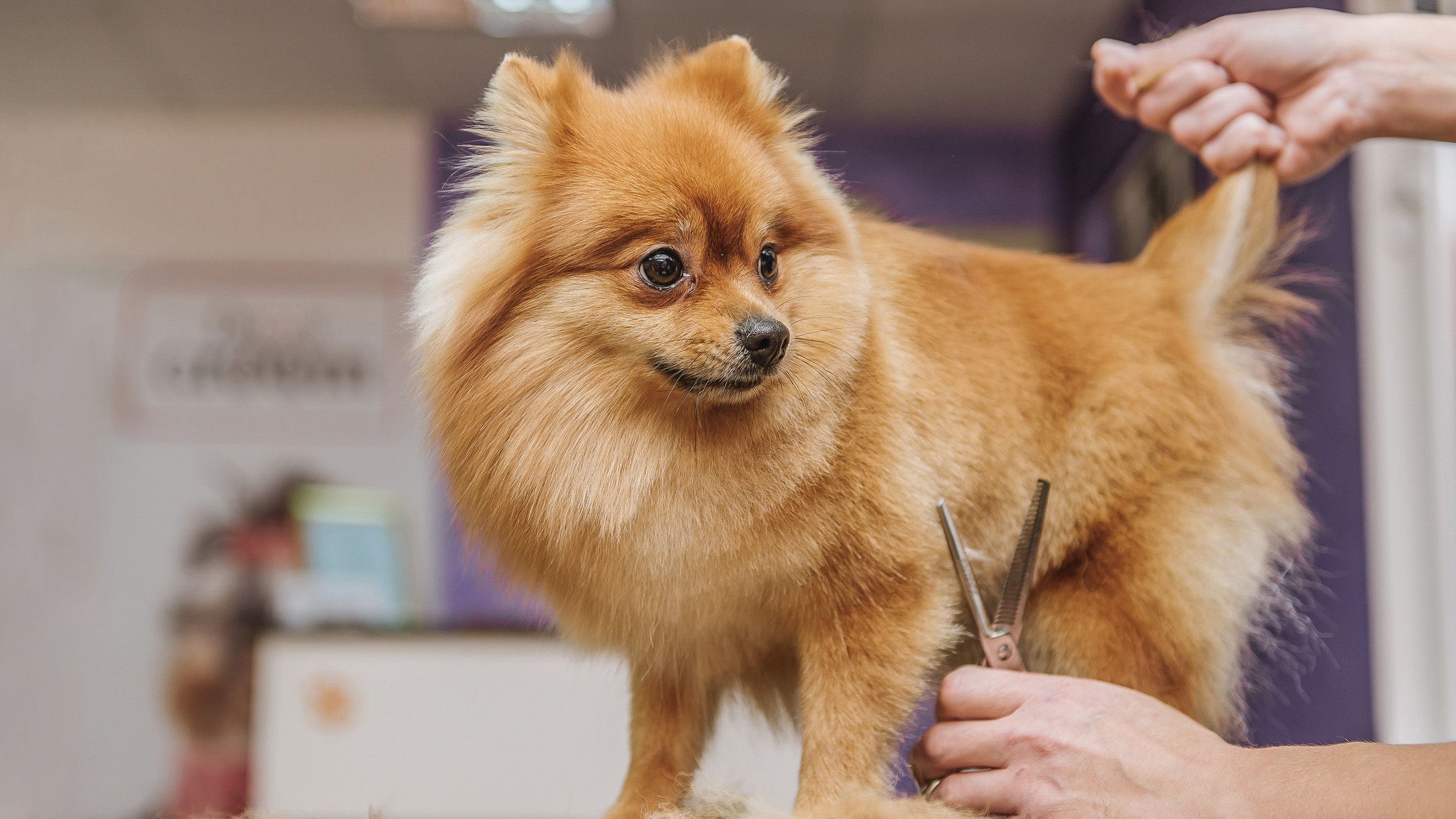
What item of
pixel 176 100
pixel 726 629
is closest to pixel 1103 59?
pixel 726 629

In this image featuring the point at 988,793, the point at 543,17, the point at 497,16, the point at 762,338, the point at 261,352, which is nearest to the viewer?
the point at 762,338

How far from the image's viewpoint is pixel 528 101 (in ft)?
3.01

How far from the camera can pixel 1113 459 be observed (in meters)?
1.04

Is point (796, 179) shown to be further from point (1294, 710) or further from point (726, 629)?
point (1294, 710)

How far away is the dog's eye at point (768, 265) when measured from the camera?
3.16 ft

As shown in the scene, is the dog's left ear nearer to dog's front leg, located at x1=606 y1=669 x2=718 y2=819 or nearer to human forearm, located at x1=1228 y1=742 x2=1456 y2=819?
dog's front leg, located at x1=606 y1=669 x2=718 y2=819

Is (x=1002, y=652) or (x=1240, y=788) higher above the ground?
(x=1002, y=652)

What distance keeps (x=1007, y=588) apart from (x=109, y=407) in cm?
331

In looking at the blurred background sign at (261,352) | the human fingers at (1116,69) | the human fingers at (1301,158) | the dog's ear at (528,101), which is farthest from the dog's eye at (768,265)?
the blurred background sign at (261,352)

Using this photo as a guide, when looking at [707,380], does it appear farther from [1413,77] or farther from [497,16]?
[497,16]

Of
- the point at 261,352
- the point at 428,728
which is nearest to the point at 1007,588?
the point at 428,728

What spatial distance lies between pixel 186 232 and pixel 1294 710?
3.91 m

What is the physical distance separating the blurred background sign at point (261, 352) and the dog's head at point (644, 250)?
2.55m

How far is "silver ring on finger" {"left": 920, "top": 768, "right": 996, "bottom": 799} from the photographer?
38.6 inches
